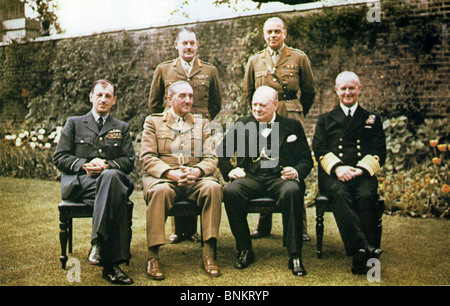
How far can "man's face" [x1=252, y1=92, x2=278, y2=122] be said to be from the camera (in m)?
3.75

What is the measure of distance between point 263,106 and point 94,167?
59.2 inches

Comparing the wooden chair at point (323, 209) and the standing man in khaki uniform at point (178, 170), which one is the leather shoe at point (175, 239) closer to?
the standing man in khaki uniform at point (178, 170)

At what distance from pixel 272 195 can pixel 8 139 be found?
23.8ft

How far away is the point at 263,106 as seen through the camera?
3.75 meters

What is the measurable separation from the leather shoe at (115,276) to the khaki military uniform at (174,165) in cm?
30

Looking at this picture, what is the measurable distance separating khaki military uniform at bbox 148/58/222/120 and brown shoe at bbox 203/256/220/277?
1581mm

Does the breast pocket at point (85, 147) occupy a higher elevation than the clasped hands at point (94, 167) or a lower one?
higher

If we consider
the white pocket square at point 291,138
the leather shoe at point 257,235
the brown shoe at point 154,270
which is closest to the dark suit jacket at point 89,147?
the brown shoe at point 154,270

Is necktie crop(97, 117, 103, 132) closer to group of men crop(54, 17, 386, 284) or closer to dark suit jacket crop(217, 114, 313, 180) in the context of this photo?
group of men crop(54, 17, 386, 284)

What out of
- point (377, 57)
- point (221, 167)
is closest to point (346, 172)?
point (221, 167)

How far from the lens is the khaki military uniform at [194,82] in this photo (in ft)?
14.4

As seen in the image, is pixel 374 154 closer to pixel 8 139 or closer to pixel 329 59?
pixel 329 59

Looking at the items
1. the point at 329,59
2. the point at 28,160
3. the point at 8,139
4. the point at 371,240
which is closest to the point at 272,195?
the point at 371,240

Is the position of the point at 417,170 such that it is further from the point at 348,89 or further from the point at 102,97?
the point at 102,97
